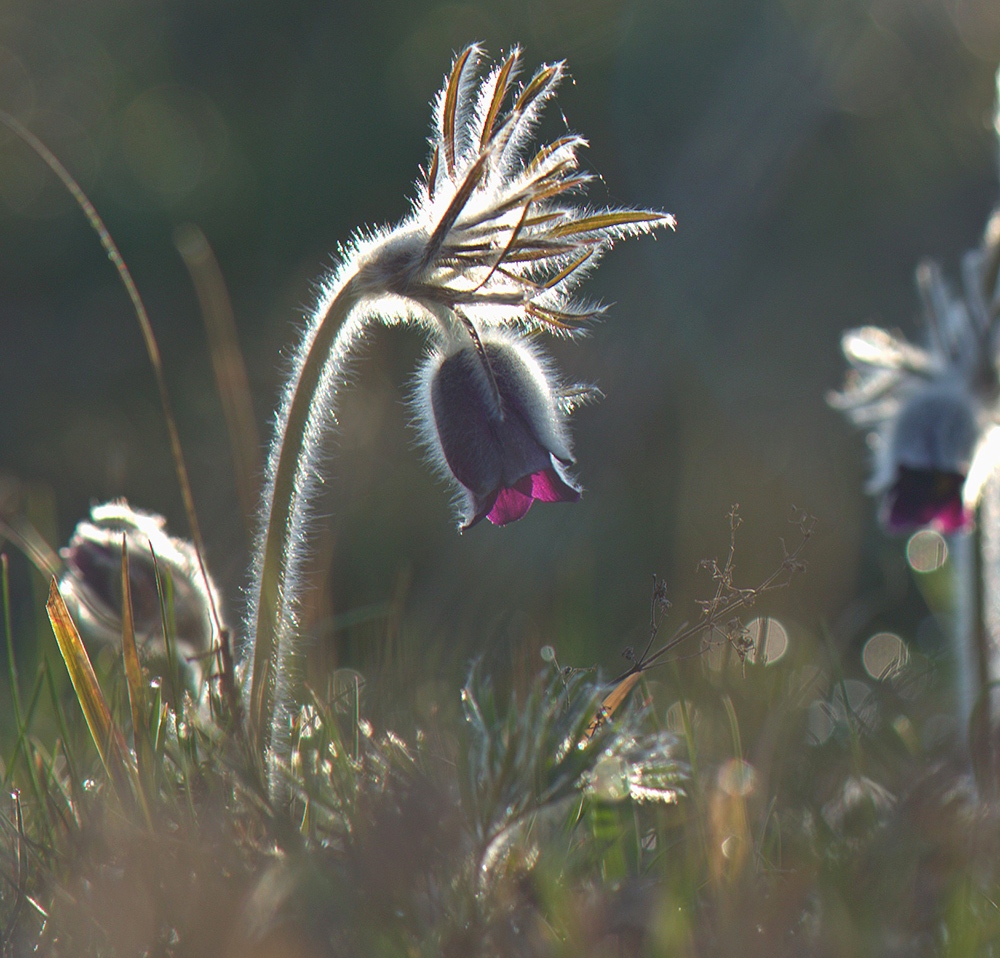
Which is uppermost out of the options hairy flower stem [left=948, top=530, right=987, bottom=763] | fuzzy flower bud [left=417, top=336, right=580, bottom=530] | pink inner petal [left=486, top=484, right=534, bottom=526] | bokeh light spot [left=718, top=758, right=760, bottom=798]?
fuzzy flower bud [left=417, top=336, right=580, bottom=530]

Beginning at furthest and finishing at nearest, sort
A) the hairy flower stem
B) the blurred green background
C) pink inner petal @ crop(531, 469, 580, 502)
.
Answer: the blurred green background
the hairy flower stem
pink inner petal @ crop(531, 469, 580, 502)

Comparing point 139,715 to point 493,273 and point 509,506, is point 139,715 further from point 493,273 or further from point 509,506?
point 493,273

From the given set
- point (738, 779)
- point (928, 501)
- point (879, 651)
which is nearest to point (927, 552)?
point (879, 651)

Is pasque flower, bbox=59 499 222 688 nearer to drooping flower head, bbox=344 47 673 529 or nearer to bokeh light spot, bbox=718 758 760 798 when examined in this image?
drooping flower head, bbox=344 47 673 529

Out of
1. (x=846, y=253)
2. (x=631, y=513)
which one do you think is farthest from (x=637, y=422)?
(x=846, y=253)

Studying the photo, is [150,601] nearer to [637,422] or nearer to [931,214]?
[637,422]

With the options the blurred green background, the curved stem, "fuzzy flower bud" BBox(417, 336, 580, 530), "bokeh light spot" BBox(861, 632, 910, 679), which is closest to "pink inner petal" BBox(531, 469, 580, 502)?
"fuzzy flower bud" BBox(417, 336, 580, 530)
